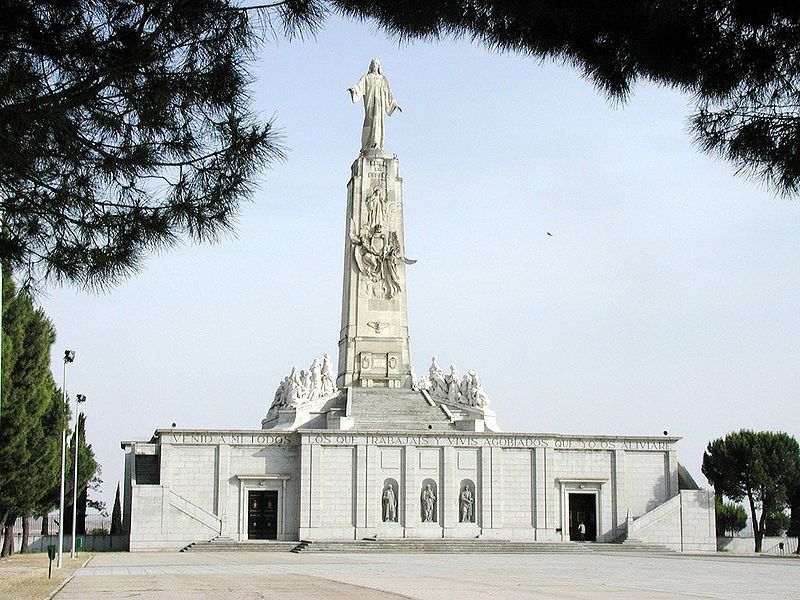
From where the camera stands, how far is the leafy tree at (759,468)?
211 ft

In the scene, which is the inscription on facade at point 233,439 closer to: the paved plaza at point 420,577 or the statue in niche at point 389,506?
the statue in niche at point 389,506

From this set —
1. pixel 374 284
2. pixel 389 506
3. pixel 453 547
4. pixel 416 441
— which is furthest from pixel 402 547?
pixel 374 284

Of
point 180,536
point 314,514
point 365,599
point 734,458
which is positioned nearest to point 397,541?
point 314,514

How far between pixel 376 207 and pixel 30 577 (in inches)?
1371

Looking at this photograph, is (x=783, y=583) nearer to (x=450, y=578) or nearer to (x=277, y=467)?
(x=450, y=578)

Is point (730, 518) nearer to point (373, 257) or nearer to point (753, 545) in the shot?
point (753, 545)

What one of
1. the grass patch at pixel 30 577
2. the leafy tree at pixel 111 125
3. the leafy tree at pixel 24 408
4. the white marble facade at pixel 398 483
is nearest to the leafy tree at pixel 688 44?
the leafy tree at pixel 111 125

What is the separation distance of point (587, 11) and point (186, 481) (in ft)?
140

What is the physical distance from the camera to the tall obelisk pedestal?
200 ft

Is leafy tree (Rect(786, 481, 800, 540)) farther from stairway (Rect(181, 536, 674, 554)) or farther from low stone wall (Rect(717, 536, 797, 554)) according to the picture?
stairway (Rect(181, 536, 674, 554))

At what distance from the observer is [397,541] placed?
49.7m

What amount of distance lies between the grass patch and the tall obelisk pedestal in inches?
771

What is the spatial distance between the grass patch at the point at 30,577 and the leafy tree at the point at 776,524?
40464 mm

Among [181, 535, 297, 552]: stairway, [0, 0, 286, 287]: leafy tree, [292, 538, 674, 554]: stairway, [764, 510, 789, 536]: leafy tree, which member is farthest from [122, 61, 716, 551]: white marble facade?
[0, 0, 286, 287]: leafy tree
